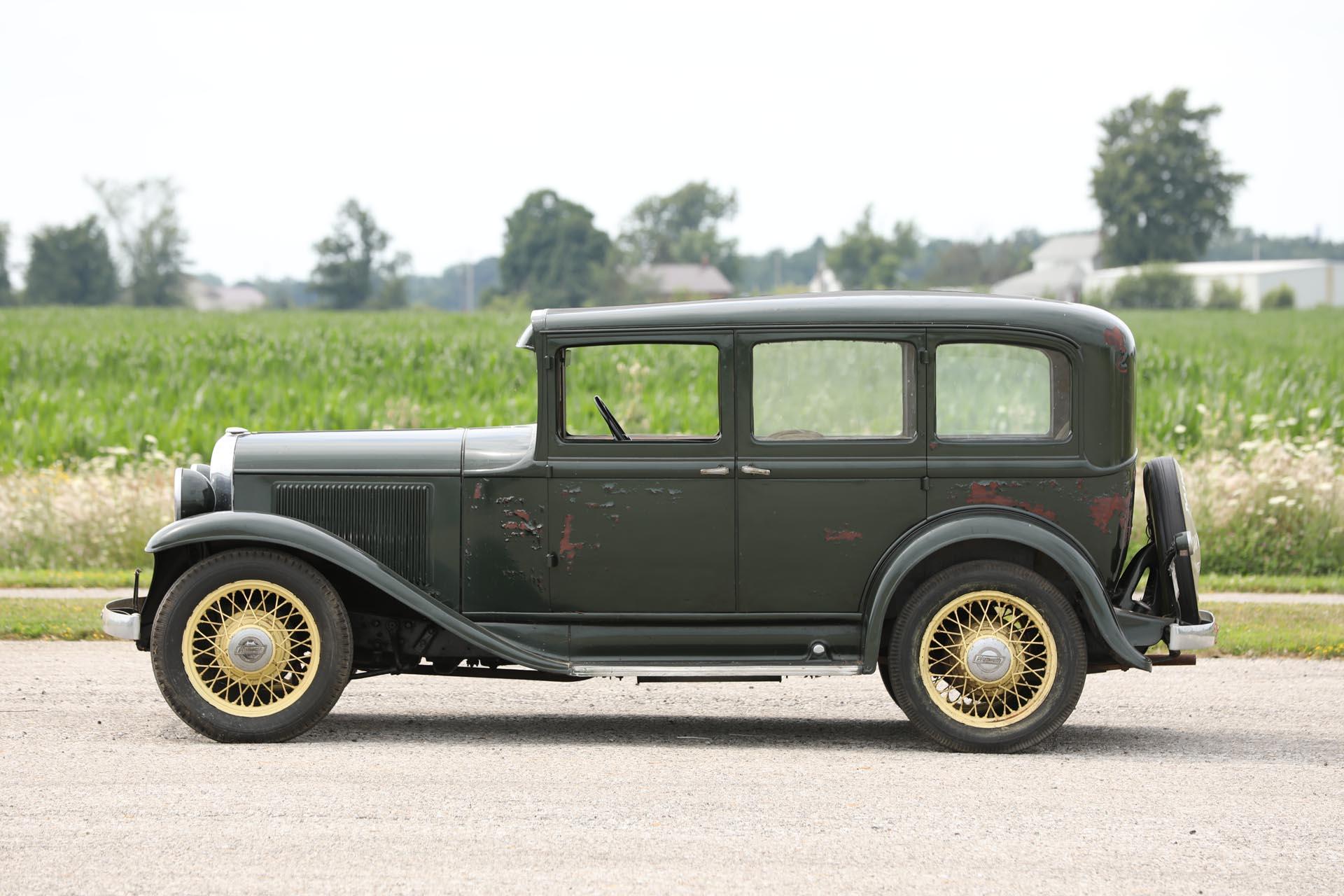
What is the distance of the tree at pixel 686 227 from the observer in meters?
124

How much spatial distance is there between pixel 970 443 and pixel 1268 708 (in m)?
2.35

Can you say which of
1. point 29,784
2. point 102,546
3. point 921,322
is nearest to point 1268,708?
point 921,322

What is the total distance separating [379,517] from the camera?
6.65 meters

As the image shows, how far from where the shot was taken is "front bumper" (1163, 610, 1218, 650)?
6406mm

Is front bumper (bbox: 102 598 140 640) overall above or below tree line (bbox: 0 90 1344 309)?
below

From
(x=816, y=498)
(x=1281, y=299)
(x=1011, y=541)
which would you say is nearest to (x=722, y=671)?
(x=816, y=498)

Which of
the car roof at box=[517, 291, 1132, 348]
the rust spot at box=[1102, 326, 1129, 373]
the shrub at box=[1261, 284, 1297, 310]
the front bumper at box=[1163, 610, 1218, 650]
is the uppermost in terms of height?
the shrub at box=[1261, 284, 1297, 310]

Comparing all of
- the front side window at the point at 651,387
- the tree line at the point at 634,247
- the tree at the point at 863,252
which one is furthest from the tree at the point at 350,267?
the front side window at the point at 651,387

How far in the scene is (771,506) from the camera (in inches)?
256

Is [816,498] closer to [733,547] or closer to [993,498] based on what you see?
[733,547]

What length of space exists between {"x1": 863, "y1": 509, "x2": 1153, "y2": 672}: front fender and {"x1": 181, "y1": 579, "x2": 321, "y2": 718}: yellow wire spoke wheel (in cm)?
245

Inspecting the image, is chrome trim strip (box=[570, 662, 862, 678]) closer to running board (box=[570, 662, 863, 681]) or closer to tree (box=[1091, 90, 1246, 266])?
running board (box=[570, 662, 863, 681])

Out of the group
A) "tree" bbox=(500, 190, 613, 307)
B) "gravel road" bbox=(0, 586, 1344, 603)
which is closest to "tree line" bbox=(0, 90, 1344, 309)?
"tree" bbox=(500, 190, 613, 307)

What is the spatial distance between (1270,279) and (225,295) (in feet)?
317
